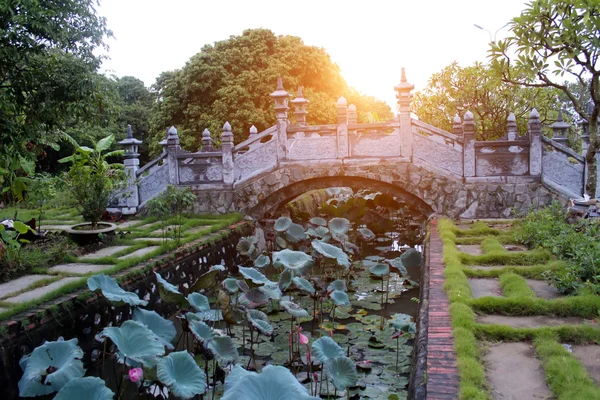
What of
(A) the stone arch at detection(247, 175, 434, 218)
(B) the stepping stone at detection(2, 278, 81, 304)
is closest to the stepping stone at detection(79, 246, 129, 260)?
(B) the stepping stone at detection(2, 278, 81, 304)

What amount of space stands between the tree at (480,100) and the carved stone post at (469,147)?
552cm

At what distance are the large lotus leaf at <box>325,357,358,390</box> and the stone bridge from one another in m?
6.97

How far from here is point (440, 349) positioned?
3.87 metres

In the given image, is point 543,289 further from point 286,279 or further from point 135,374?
point 135,374

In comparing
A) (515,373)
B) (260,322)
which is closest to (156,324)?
(260,322)

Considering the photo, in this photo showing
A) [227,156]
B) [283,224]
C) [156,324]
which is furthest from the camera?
[227,156]

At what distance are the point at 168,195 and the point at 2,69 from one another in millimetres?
4100

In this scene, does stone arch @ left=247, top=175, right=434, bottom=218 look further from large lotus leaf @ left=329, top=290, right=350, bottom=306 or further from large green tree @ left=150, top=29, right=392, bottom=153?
large green tree @ left=150, top=29, right=392, bottom=153

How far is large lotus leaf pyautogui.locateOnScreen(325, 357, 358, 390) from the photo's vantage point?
4262 mm

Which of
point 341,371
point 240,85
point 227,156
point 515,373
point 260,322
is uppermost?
point 240,85

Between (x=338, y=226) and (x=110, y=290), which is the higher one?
(x=338, y=226)

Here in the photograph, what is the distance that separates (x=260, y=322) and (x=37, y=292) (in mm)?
2474

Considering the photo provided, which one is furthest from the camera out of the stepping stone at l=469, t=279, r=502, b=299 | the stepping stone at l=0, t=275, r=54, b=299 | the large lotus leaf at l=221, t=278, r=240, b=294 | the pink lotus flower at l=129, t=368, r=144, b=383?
the large lotus leaf at l=221, t=278, r=240, b=294

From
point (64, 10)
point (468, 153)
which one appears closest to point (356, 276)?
point (468, 153)
